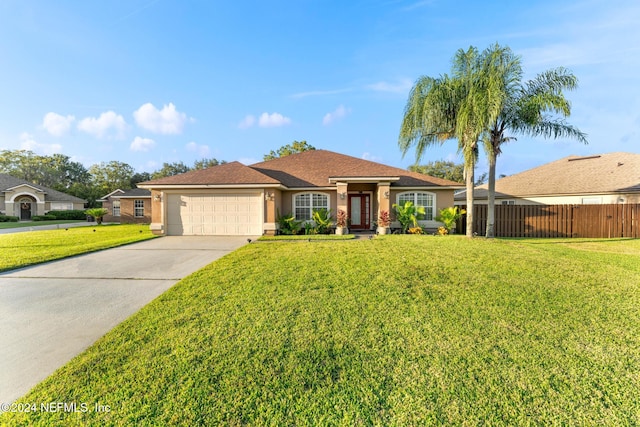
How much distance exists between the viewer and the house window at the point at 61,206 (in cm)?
3052

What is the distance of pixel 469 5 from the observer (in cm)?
980

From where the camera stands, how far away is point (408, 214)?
13.5 meters

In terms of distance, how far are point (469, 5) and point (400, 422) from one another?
13059 mm

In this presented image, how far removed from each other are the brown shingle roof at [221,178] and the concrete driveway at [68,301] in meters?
5.12

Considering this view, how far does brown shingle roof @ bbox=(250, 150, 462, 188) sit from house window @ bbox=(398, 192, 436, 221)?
62 cm

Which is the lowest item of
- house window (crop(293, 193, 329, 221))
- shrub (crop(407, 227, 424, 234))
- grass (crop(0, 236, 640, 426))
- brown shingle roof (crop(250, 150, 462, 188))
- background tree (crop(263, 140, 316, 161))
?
grass (crop(0, 236, 640, 426))

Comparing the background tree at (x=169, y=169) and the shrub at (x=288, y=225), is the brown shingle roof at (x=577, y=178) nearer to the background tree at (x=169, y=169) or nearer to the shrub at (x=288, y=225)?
the shrub at (x=288, y=225)

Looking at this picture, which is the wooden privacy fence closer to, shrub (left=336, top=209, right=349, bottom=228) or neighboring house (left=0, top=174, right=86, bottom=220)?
shrub (left=336, top=209, right=349, bottom=228)

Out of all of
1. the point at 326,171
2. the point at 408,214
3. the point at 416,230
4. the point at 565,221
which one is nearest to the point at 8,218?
the point at 326,171

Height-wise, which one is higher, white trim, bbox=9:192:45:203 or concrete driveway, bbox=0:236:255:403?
white trim, bbox=9:192:45:203

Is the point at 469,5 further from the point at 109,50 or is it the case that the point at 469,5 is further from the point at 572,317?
the point at 109,50

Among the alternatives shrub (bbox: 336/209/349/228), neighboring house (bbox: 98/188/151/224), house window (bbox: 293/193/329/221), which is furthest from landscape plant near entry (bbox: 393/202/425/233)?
neighboring house (bbox: 98/188/151/224)

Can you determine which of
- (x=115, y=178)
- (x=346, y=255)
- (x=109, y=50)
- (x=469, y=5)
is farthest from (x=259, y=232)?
(x=115, y=178)

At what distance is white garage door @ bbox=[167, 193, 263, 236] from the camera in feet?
44.4
